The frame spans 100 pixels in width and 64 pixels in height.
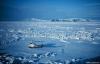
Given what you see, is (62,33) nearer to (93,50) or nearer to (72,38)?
(72,38)

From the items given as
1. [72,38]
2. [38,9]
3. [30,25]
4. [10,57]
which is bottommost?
[10,57]

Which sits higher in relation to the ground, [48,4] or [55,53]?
[48,4]

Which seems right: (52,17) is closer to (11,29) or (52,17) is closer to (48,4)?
(48,4)

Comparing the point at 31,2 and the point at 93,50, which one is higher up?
the point at 31,2

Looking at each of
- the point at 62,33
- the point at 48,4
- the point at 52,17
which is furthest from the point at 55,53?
the point at 48,4

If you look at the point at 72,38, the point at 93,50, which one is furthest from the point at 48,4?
the point at 93,50

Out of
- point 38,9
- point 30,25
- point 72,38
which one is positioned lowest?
point 72,38
